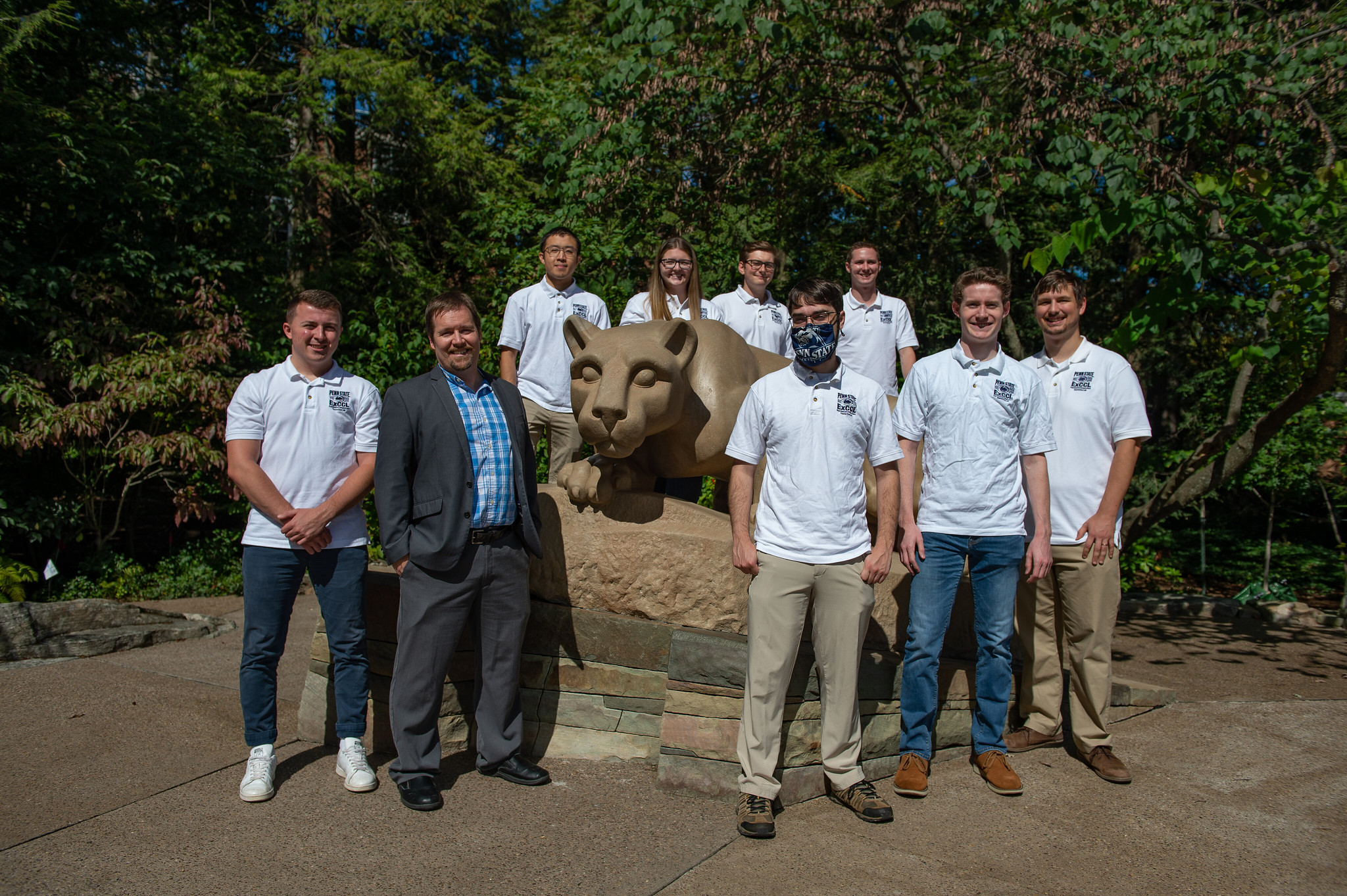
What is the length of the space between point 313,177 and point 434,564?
10291mm

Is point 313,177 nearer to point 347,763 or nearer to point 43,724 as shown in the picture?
point 43,724

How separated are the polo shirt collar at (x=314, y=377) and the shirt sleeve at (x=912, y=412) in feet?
7.26

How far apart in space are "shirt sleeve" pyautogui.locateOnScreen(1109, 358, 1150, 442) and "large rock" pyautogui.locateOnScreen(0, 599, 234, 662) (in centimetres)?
603

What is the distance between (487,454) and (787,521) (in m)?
1.17

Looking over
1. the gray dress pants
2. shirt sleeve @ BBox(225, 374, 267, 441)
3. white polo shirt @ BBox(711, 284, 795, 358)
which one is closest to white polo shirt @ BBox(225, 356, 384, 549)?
shirt sleeve @ BBox(225, 374, 267, 441)

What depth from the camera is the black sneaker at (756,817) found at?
118 inches

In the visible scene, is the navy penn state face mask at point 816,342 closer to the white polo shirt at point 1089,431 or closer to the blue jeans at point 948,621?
the blue jeans at point 948,621

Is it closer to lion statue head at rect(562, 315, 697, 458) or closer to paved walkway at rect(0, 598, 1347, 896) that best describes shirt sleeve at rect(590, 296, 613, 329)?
lion statue head at rect(562, 315, 697, 458)

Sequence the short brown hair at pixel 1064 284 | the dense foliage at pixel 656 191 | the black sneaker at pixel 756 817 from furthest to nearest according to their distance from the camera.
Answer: the dense foliage at pixel 656 191
the short brown hair at pixel 1064 284
the black sneaker at pixel 756 817

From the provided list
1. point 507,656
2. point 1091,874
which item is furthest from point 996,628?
point 507,656

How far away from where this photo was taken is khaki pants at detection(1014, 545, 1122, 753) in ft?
11.8

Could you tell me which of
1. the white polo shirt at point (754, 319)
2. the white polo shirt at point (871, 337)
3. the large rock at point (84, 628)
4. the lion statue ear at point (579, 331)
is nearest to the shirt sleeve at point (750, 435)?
the lion statue ear at point (579, 331)

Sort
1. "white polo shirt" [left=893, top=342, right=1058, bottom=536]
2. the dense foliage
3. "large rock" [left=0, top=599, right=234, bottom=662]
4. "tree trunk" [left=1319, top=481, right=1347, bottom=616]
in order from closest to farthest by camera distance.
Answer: "white polo shirt" [left=893, top=342, right=1058, bottom=536] < the dense foliage < "large rock" [left=0, top=599, right=234, bottom=662] < "tree trunk" [left=1319, top=481, right=1347, bottom=616]

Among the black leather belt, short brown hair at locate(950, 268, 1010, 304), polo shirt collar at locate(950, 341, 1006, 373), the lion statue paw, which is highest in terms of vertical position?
short brown hair at locate(950, 268, 1010, 304)
